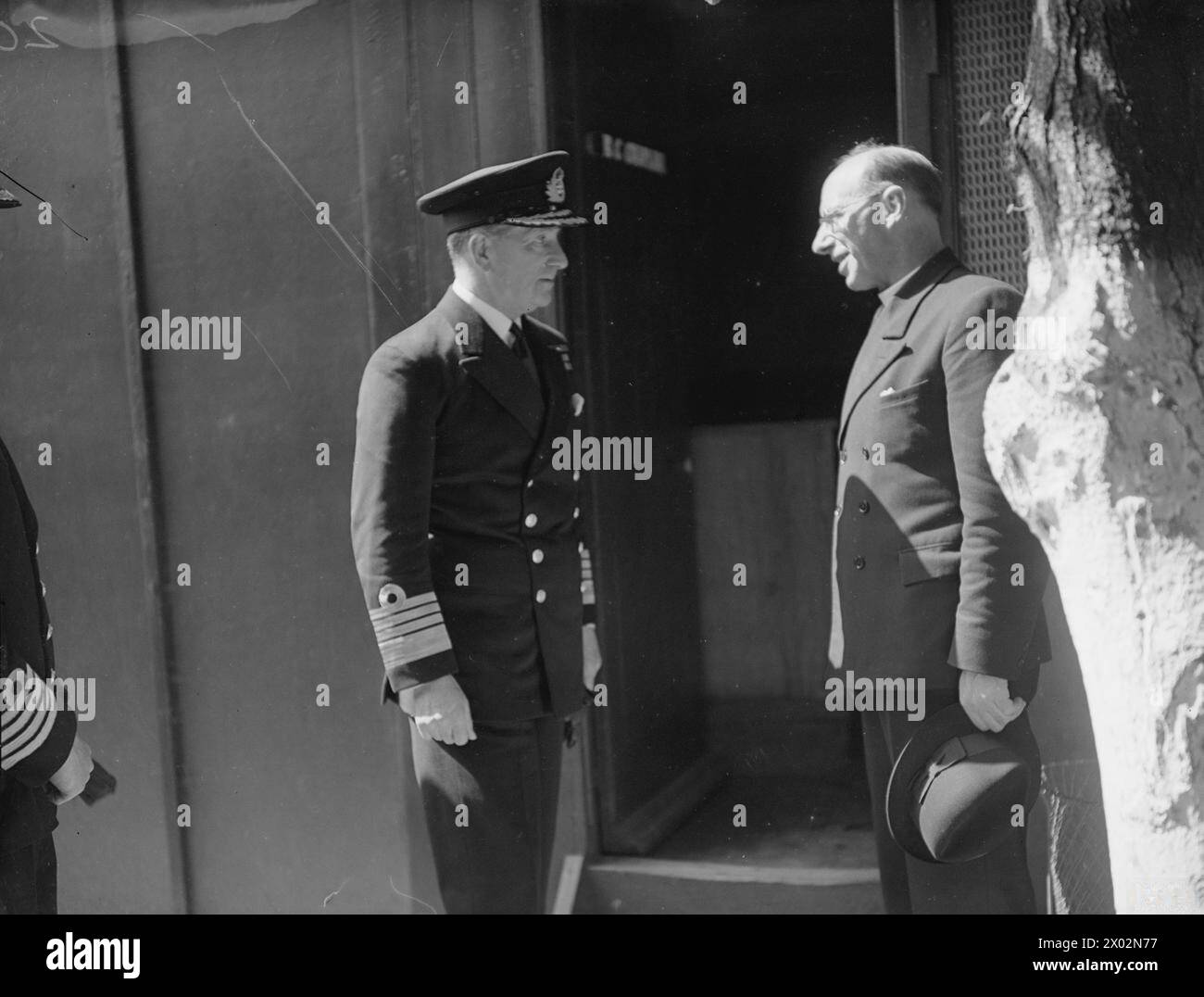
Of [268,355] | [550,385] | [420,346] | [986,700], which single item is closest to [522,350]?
[550,385]

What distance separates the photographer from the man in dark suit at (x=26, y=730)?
2.57m

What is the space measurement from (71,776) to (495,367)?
1278 mm

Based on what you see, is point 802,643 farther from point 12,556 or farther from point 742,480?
point 12,556

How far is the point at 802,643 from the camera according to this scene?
282cm

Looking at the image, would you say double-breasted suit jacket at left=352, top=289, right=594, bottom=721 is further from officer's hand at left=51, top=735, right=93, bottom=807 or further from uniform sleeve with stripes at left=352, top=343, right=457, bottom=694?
officer's hand at left=51, top=735, right=93, bottom=807

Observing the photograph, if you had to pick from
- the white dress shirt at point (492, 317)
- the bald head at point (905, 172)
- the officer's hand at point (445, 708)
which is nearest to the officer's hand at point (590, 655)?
the officer's hand at point (445, 708)

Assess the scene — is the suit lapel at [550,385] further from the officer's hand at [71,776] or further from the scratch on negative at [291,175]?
the officer's hand at [71,776]

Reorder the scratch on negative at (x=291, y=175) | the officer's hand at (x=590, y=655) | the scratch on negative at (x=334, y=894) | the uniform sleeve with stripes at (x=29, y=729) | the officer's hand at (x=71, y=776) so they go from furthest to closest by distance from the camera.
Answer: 1. the scratch on negative at (x=334, y=894)
2. the scratch on negative at (x=291, y=175)
3. the officer's hand at (x=590, y=655)
4. the officer's hand at (x=71, y=776)
5. the uniform sleeve with stripes at (x=29, y=729)

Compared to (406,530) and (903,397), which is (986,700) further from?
(406,530)

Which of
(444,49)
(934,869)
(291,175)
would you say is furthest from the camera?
(291,175)

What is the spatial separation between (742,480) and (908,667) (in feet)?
1.86

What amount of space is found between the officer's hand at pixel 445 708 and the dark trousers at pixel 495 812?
0.14 feet

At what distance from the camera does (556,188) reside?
2.73 metres

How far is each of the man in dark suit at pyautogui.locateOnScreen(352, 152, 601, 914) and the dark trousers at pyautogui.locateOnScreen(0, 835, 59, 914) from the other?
0.85 metres
